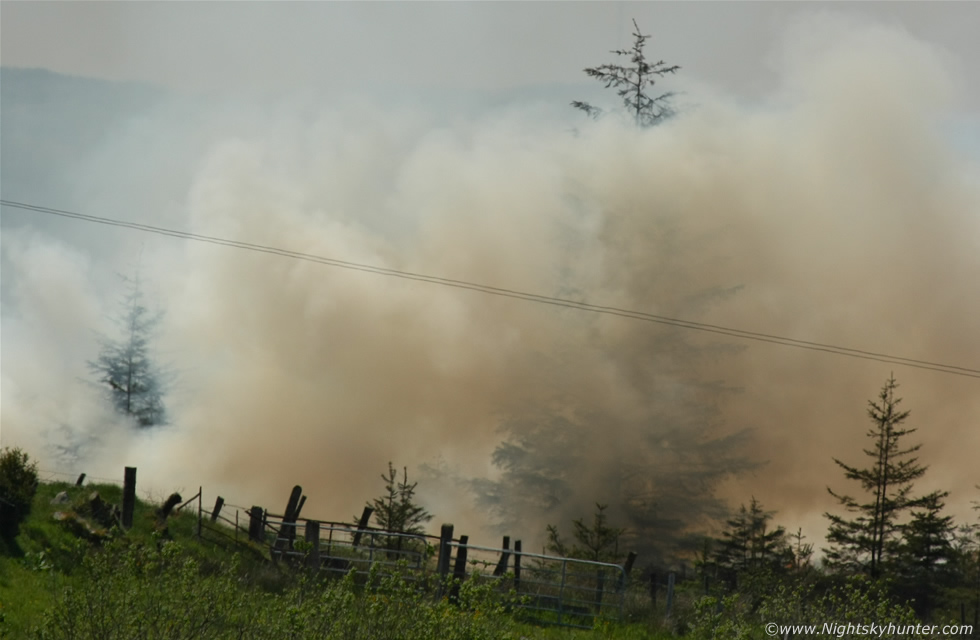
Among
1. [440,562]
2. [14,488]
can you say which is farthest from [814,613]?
[14,488]

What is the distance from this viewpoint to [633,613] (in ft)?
70.9

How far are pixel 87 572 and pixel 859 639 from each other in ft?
34.6

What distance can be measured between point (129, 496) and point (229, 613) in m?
17.3

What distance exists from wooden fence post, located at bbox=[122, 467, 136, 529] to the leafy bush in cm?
249

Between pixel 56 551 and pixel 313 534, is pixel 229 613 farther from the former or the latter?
pixel 56 551

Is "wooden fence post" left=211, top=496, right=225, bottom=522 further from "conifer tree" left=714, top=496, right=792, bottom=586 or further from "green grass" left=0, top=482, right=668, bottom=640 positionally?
"conifer tree" left=714, top=496, right=792, bottom=586

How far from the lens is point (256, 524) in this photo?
1177 inches

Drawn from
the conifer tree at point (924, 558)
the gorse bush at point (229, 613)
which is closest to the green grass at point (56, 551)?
the gorse bush at point (229, 613)

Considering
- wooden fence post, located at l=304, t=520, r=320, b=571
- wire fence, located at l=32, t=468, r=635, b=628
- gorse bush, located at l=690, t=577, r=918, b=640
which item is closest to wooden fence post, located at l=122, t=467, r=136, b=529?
wire fence, located at l=32, t=468, r=635, b=628

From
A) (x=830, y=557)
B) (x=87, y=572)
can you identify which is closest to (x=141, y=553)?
(x=87, y=572)

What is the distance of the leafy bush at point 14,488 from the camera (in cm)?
2055

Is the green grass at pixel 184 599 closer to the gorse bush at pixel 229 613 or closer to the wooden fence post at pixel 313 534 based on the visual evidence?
the gorse bush at pixel 229 613

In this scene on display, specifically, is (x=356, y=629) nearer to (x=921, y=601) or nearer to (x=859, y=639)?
(x=859, y=639)

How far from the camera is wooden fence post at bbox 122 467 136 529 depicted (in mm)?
25875
